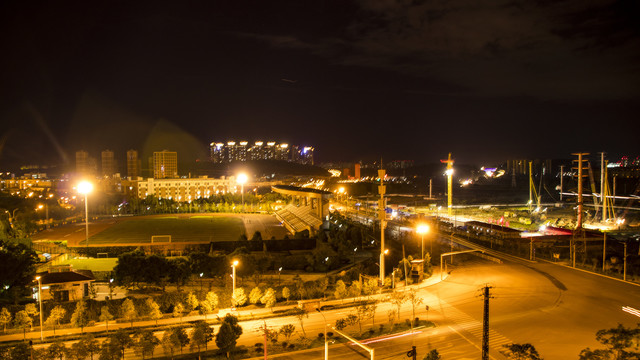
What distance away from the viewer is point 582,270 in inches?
527

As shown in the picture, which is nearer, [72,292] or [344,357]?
[344,357]

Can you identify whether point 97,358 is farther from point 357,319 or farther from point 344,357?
point 357,319

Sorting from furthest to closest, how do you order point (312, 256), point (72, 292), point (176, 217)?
1. point (176, 217)
2. point (312, 256)
3. point (72, 292)

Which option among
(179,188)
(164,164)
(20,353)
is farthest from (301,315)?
(164,164)

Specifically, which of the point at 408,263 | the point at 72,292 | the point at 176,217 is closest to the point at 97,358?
the point at 72,292

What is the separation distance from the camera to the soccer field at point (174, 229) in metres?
20.9

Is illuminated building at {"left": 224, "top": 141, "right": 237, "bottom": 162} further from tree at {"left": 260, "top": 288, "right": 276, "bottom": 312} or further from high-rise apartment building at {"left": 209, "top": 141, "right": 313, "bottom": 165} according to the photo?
tree at {"left": 260, "top": 288, "right": 276, "bottom": 312}

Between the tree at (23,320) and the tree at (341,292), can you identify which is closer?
the tree at (23,320)

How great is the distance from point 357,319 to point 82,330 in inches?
232

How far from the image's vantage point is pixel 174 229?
24375mm

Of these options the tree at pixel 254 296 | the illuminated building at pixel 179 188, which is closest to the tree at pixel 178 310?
the tree at pixel 254 296

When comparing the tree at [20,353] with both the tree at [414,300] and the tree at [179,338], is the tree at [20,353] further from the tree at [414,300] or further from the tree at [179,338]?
the tree at [414,300]

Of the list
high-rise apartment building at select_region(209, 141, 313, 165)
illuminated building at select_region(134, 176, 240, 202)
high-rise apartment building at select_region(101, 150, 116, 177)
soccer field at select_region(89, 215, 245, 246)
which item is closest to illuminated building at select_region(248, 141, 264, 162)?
high-rise apartment building at select_region(209, 141, 313, 165)

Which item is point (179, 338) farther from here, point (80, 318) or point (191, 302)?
point (80, 318)
